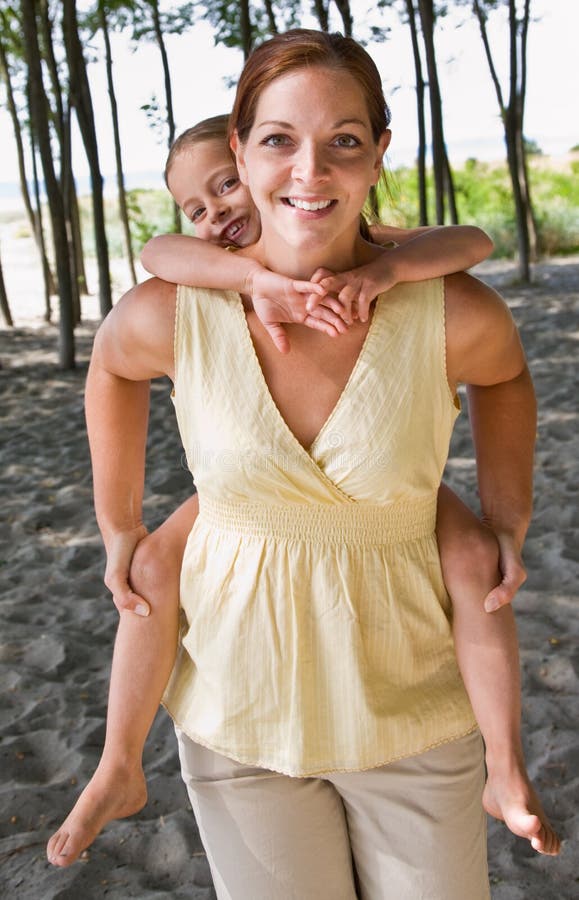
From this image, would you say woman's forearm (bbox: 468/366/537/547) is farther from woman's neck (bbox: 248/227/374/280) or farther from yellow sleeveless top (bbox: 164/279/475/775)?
woman's neck (bbox: 248/227/374/280)

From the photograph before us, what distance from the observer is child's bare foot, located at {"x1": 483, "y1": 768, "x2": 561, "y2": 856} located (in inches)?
54.4

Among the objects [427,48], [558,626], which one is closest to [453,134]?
[427,48]

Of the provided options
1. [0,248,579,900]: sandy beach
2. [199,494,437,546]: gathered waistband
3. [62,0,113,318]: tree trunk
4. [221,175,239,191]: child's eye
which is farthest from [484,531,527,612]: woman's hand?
[62,0,113,318]: tree trunk

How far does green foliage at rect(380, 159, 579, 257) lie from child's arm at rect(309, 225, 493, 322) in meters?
10.3

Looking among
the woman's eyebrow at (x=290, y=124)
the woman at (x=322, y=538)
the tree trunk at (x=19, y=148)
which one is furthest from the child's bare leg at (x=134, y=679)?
the tree trunk at (x=19, y=148)

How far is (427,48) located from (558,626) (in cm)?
749

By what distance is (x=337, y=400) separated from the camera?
136 cm

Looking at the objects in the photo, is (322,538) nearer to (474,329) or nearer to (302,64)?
(474,329)

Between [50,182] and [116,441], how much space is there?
7377 mm

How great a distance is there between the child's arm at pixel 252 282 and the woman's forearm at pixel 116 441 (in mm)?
194

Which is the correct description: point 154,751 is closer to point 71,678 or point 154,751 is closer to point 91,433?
point 71,678

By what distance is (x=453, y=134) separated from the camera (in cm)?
7588

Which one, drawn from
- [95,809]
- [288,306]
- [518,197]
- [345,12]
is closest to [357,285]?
[288,306]

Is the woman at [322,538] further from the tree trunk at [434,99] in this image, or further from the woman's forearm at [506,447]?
the tree trunk at [434,99]
